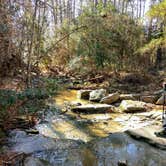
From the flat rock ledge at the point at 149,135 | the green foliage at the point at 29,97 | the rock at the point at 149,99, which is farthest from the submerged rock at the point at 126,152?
the rock at the point at 149,99

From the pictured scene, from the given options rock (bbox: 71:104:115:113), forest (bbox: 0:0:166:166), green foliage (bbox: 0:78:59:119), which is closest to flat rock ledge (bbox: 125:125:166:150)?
forest (bbox: 0:0:166:166)

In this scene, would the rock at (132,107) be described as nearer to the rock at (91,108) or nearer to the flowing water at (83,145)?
the rock at (91,108)

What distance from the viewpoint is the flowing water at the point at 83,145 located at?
5.14m

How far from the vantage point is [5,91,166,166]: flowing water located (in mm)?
5137

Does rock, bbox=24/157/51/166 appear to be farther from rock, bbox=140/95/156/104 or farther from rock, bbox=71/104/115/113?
rock, bbox=140/95/156/104

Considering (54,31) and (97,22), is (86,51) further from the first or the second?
(54,31)

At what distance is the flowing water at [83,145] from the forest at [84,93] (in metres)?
0.02

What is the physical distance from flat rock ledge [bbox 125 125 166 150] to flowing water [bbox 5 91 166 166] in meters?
0.14

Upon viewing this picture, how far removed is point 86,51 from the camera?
1448 centimetres

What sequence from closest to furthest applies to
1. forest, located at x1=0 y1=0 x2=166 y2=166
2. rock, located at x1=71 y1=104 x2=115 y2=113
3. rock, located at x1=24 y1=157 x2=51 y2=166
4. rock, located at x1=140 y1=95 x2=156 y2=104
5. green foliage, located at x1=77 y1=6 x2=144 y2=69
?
rock, located at x1=24 y1=157 x2=51 y2=166
forest, located at x1=0 y1=0 x2=166 y2=166
rock, located at x1=71 y1=104 x2=115 y2=113
rock, located at x1=140 y1=95 x2=156 y2=104
green foliage, located at x1=77 y1=6 x2=144 y2=69

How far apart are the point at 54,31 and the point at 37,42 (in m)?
7.74

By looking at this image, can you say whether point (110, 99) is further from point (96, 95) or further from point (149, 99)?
point (149, 99)

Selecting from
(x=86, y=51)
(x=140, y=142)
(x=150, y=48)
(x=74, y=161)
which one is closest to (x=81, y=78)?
(x=86, y=51)

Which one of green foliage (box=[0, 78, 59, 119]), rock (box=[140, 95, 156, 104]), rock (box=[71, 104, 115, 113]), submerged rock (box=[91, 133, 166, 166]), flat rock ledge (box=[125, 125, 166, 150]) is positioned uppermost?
green foliage (box=[0, 78, 59, 119])
